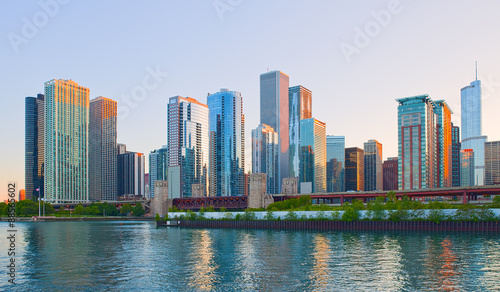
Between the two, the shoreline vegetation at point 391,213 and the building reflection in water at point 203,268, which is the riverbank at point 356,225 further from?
the building reflection in water at point 203,268

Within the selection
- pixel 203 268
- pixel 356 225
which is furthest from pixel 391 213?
pixel 203 268

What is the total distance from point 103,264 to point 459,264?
47.8 meters

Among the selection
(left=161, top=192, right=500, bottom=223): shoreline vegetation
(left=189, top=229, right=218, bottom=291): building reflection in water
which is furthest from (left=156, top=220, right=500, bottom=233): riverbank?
(left=189, top=229, right=218, bottom=291): building reflection in water

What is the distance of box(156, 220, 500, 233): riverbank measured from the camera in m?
113

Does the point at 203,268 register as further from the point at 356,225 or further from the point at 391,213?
the point at 391,213

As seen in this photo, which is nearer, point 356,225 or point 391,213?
point 391,213

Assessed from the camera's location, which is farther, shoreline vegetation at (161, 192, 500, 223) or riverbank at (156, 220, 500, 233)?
shoreline vegetation at (161, 192, 500, 223)

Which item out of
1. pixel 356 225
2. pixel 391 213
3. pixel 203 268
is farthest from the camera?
pixel 356 225

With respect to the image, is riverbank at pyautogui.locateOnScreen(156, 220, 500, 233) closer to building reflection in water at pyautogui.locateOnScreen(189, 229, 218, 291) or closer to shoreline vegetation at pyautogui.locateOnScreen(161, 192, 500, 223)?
shoreline vegetation at pyautogui.locateOnScreen(161, 192, 500, 223)

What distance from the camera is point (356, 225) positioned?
129 meters

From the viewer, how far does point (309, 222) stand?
137 metres

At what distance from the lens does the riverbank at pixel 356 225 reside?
113113mm

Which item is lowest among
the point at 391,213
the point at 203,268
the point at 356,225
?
the point at 356,225

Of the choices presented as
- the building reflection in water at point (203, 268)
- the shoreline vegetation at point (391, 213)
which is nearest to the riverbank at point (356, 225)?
the shoreline vegetation at point (391, 213)
